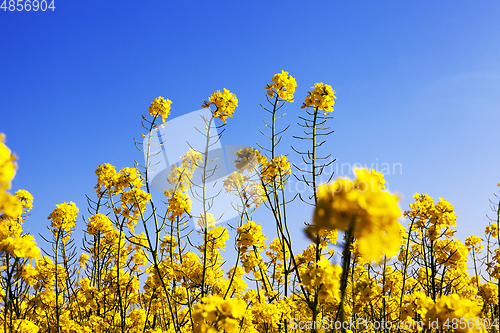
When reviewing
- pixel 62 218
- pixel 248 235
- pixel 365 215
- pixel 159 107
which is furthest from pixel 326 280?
pixel 62 218

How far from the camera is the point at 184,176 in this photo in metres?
4.91

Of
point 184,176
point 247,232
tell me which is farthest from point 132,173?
point 247,232

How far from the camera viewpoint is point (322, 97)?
3891 mm

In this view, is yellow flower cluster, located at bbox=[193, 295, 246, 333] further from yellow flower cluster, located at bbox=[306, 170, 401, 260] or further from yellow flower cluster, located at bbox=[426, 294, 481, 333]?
yellow flower cluster, located at bbox=[426, 294, 481, 333]

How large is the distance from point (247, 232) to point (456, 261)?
13.3 feet

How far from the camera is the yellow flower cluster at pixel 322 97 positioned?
3.90m

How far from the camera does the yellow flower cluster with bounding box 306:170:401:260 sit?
48.6 inches

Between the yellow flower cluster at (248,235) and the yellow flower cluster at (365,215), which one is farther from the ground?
the yellow flower cluster at (248,235)

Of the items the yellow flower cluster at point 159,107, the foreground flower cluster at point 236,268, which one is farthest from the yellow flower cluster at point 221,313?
the yellow flower cluster at point 159,107

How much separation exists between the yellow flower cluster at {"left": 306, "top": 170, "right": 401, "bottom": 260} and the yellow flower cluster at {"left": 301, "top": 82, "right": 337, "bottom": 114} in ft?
8.93

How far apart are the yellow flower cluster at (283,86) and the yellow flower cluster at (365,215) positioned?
311 cm

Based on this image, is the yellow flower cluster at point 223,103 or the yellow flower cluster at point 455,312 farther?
the yellow flower cluster at point 223,103

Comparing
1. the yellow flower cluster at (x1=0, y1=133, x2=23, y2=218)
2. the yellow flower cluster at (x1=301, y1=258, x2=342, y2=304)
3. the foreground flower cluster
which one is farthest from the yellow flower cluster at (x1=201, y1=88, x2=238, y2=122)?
the yellow flower cluster at (x1=0, y1=133, x2=23, y2=218)

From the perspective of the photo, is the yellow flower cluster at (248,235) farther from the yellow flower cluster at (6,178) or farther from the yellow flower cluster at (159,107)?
the yellow flower cluster at (6,178)
